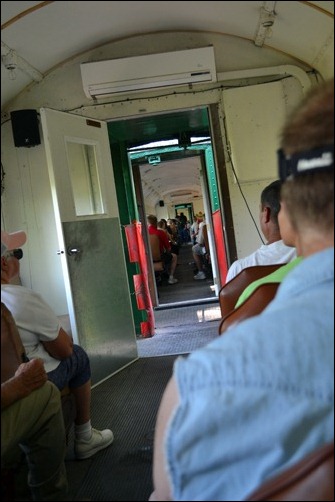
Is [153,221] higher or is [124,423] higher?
[153,221]

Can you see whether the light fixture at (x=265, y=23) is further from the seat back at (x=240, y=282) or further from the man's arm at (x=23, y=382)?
the man's arm at (x=23, y=382)

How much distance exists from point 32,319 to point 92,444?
815 millimetres

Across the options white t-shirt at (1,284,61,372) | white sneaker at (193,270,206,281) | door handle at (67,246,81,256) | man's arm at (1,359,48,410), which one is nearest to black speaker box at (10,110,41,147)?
door handle at (67,246,81,256)

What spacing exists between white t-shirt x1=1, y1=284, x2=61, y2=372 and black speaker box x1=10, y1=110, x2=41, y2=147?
144 centimetres

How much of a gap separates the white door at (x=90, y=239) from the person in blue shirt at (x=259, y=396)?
2.49 m

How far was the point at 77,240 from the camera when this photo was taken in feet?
9.98

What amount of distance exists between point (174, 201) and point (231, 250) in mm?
11329

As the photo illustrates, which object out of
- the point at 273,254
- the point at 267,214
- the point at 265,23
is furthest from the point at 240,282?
the point at 265,23

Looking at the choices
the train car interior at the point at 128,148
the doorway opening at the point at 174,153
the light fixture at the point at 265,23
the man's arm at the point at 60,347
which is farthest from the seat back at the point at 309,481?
the doorway opening at the point at 174,153

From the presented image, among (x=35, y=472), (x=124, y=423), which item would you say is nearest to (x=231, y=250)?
(x=124, y=423)

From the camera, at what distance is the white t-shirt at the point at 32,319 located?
1.61 metres

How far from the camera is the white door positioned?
9.55 ft

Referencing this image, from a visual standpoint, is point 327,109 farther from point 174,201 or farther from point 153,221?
point 174,201

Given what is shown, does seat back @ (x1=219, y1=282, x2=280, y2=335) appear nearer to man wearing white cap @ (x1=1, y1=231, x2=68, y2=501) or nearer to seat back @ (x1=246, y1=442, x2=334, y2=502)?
seat back @ (x1=246, y1=442, x2=334, y2=502)
